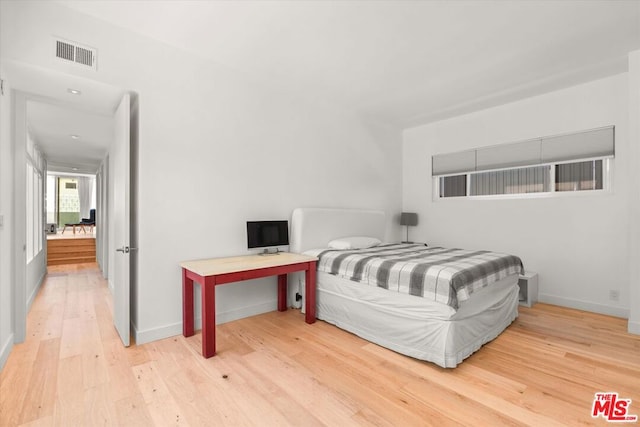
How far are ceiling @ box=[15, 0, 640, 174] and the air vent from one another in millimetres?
268

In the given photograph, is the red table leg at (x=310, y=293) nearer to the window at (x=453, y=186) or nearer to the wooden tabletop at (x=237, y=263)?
the wooden tabletop at (x=237, y=263)

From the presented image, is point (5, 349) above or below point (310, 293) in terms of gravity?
below

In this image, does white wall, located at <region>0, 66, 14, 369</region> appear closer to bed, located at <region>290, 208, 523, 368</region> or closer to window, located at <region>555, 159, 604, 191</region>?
bed, located at <region>290, 208, 523, 368</region>

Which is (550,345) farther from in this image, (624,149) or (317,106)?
(317,106)

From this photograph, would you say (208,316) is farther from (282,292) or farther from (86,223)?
(86,223)

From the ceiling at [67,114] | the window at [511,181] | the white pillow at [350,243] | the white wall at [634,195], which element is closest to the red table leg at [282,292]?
the white pillow at [350,243]

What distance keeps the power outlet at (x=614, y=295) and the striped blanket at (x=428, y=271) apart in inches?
44.9

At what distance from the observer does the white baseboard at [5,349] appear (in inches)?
83.8

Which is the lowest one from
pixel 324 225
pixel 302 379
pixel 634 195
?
pixel 302 379

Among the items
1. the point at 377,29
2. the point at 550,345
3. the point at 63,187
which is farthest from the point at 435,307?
the point at 63,187

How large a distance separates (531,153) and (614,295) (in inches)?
73.1

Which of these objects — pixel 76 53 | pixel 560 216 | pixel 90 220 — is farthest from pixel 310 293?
pixel 90 220

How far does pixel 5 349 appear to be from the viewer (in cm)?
221

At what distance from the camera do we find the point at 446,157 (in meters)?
4.80
